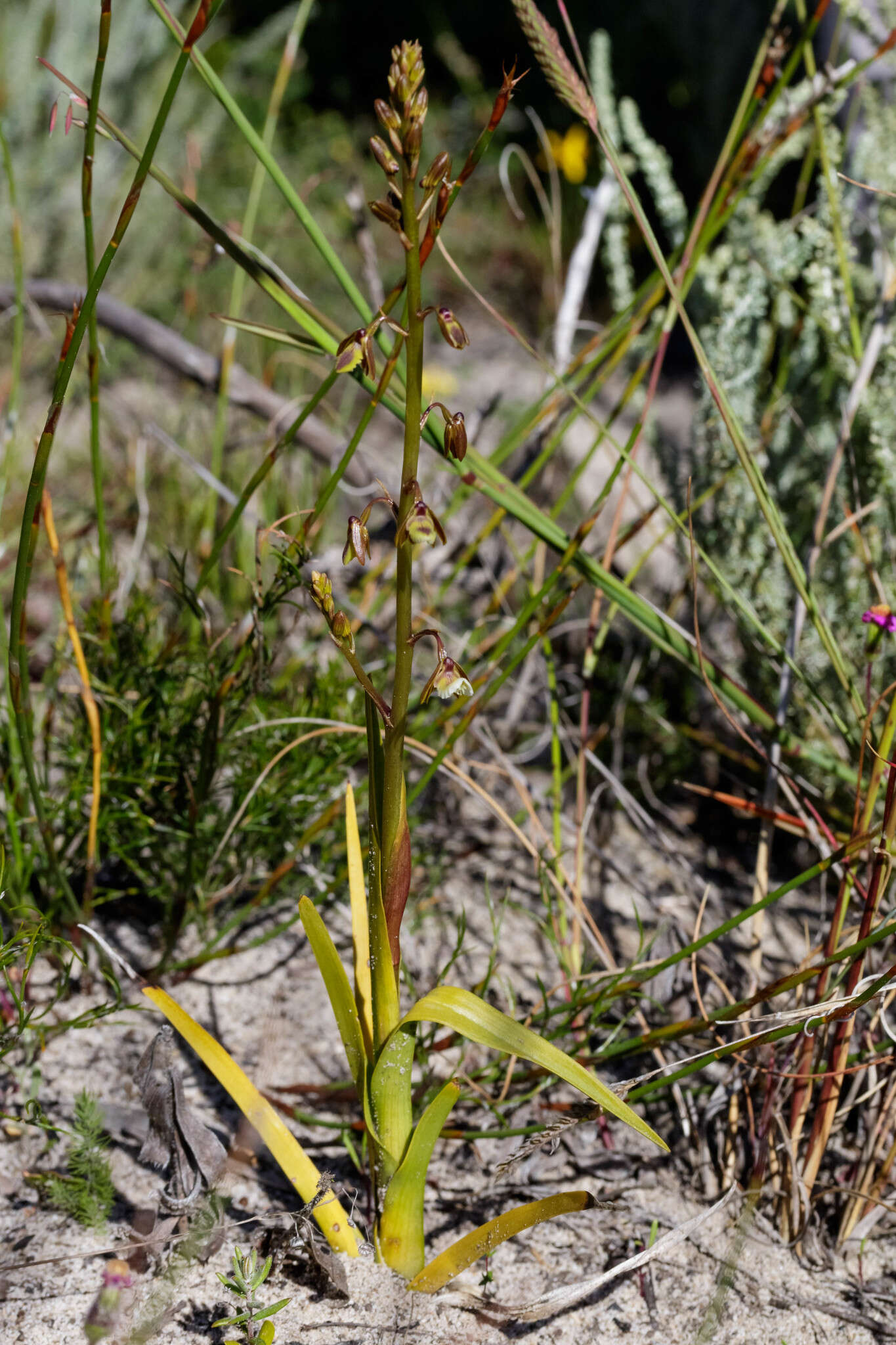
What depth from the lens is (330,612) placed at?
2.04 feet

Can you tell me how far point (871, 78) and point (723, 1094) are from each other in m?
1.43

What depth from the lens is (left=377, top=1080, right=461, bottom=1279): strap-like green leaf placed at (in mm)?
699

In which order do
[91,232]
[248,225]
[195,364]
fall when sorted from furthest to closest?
1. [195,364]
2. [248,225]
3. [91,232]

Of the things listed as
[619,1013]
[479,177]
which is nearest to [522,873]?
[619,1013]

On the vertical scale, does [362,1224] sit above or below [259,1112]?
below

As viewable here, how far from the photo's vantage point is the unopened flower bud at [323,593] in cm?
60

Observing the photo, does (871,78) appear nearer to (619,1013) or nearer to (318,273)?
(619,1013)

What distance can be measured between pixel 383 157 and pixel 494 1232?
722 millimetres

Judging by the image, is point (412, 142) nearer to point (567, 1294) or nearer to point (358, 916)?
point (358, 916)

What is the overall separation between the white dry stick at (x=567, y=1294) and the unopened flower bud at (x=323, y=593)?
48cm

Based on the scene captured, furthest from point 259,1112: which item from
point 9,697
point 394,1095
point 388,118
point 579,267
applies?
point 579,267

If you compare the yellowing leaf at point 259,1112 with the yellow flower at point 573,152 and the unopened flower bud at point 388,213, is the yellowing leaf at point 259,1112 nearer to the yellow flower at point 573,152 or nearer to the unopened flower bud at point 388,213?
the unopened flower bud at point 388,213

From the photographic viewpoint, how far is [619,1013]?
1.04 m

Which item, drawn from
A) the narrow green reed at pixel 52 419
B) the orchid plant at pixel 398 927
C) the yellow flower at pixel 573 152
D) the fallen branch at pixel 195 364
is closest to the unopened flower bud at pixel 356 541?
the orchid plant at pixel 398 927
